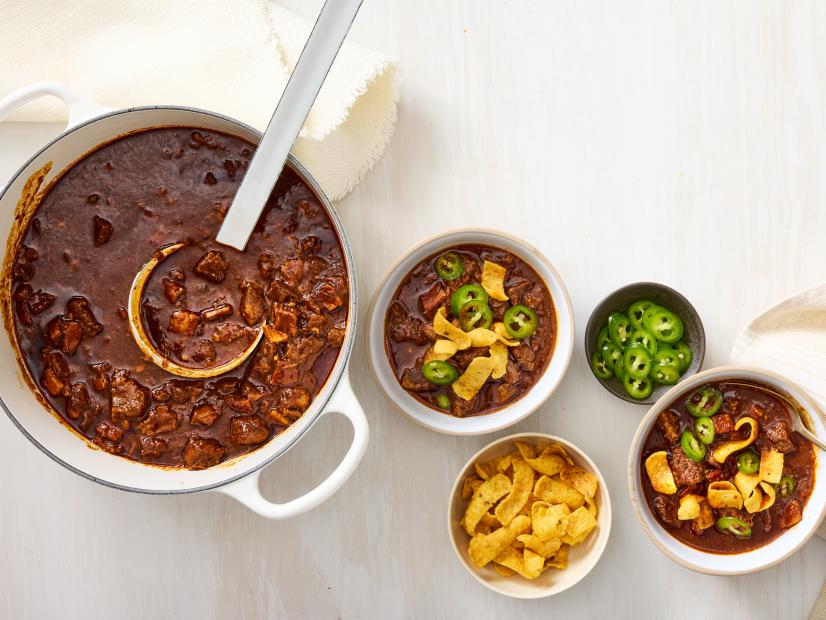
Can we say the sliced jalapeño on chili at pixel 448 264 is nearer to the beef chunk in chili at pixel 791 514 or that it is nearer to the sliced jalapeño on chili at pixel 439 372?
the sliced jalapeño on chili at pixel 439 372

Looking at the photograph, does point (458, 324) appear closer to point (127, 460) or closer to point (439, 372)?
point (439, 372)

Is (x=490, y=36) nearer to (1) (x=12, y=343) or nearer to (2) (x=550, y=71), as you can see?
(2) (x=550, y=71)

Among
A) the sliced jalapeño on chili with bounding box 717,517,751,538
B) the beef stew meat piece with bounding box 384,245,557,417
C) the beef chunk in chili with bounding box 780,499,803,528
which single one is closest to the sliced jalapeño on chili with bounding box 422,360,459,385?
the beef stew meat piece with bounding box 384,245,557,417

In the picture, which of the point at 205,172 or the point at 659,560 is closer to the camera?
the point at 205,172

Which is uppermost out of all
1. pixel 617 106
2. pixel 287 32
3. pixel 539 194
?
pixel 287 32

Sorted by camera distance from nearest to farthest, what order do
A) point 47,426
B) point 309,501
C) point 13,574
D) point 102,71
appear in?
point 309,501 → point 47,426 → point 102,71 → point 13,574

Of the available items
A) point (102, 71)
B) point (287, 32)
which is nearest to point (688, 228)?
point (287, 32)

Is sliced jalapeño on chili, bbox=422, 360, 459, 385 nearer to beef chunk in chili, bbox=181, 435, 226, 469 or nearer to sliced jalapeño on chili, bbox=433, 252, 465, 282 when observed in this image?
sliced jalapeño on chili, bbox=433, 252, 465, 282
